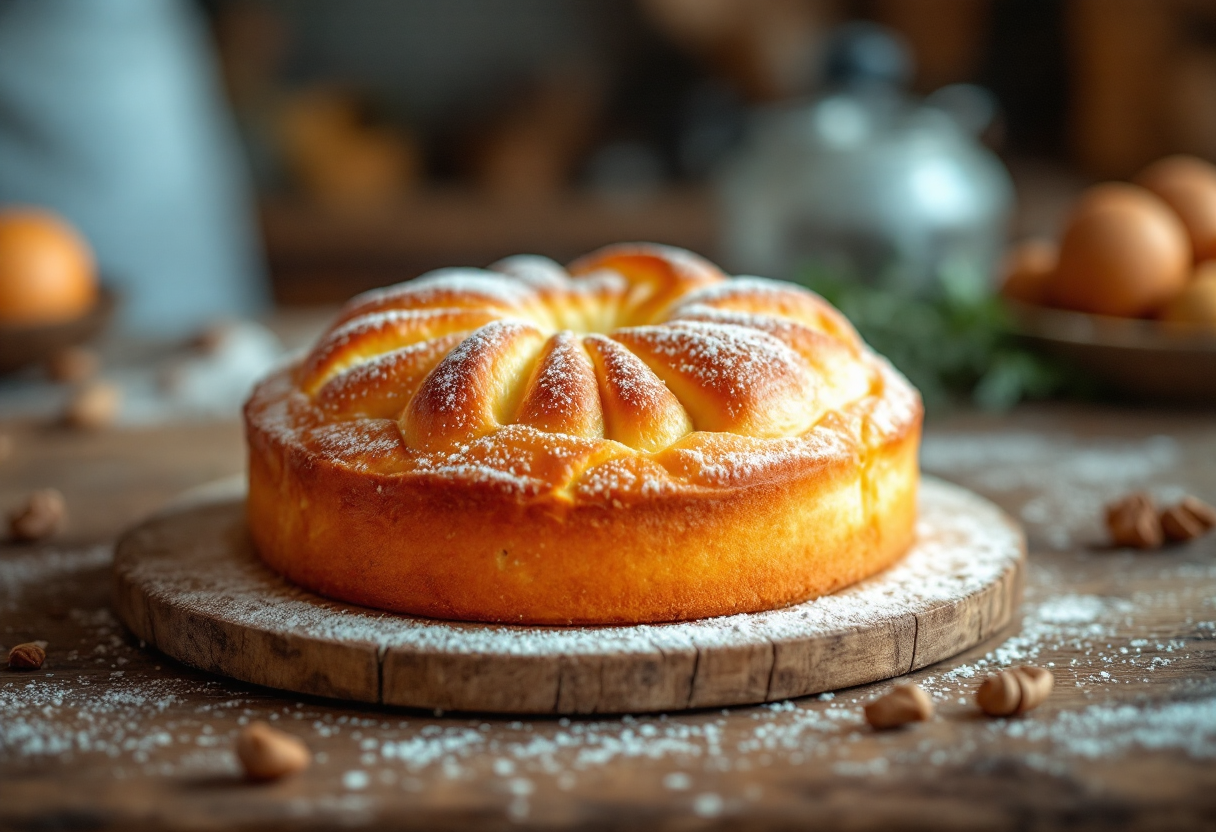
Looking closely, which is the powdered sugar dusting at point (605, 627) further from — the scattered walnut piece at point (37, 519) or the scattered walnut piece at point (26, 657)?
the scattered walnut piece at point (37, 519)

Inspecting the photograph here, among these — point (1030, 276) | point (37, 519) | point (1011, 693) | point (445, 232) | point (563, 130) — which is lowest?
point (445, 232)

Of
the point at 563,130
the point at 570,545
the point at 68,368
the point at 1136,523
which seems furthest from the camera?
the point at 563,130

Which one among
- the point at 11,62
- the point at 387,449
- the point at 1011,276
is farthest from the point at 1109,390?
the point at 11,62

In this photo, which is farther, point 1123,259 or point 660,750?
point 1123,259

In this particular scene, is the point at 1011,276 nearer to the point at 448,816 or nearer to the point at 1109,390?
the point at 1109,390

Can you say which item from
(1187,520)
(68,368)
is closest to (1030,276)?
(1187,520)

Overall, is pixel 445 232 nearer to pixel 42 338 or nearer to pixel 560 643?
pixel 42 338

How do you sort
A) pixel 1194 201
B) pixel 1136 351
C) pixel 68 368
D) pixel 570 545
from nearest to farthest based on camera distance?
pixel 570 545 < pixel 1136 351 < pixel 1194 201 < pixel 68 368

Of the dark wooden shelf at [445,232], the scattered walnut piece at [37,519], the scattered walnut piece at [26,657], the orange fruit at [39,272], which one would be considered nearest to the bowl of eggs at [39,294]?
the orange fruit at [39,272]
